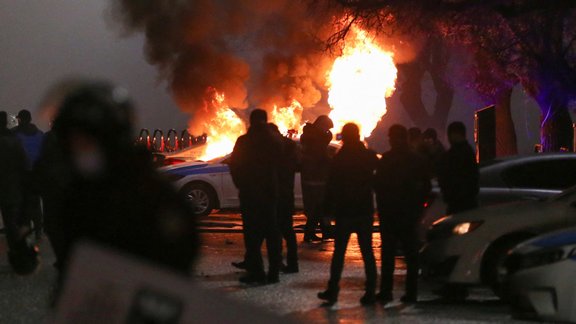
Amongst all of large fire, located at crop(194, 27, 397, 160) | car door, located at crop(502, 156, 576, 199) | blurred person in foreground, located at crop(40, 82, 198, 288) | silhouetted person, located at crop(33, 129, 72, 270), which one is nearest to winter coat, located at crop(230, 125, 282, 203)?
car door, located at crop(502, 156, 576, 199)

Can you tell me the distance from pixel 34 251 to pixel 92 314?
3365mm

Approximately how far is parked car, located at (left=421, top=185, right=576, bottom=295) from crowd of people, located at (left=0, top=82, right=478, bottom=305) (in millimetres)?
318

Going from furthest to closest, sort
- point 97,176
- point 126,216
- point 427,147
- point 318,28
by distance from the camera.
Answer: point 318,28 → point 427,147 → point 97,176 → point 126,216

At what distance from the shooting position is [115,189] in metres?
3.57

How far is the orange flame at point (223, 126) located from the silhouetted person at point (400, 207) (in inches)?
1015

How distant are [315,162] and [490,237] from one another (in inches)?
210

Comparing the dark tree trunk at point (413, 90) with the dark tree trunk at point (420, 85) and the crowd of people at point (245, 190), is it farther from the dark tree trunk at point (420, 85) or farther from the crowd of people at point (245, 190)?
the crowd of people at point (245, 190)

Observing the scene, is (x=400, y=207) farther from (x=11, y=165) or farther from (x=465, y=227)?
(x=11, y=165)

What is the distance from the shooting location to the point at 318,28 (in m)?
33.3

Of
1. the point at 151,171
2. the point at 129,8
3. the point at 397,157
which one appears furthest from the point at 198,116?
the point at 151,171

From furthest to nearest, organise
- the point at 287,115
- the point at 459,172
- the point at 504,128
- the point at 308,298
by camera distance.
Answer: the point at 287,115, the point at 504,128, the point at 459,172, the point at 308,298

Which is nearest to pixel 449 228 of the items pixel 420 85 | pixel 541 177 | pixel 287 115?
pixel 541 177

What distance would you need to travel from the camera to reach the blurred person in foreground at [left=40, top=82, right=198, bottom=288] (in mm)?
3293

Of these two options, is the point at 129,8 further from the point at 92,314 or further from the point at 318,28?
the point at 92,314
